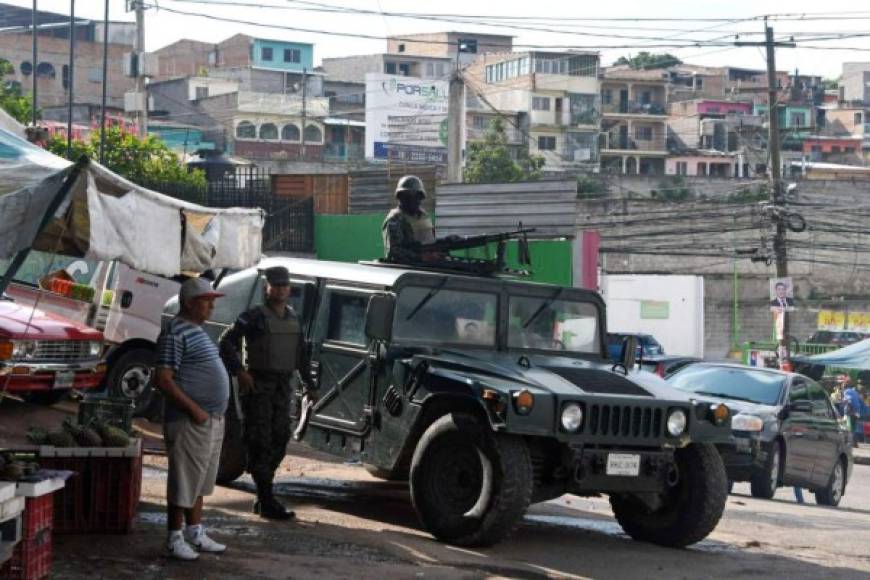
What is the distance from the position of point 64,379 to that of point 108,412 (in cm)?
511

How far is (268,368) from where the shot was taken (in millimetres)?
9562

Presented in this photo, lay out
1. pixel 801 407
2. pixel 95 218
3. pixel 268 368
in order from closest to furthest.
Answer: pixel 95 218, pixel 268 368, pixel 801 407

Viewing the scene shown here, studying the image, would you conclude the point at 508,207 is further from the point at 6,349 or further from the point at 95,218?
the point at 95,218

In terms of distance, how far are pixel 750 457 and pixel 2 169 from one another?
10.2 m

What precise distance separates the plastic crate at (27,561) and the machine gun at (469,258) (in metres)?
4.35

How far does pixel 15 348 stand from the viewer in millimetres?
14008

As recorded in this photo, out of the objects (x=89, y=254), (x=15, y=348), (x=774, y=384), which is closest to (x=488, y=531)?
(x=89, y=254)

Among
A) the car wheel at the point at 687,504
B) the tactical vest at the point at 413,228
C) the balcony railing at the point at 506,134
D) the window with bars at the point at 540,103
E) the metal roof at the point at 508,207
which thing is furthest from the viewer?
the window with bars at the point at 540,103

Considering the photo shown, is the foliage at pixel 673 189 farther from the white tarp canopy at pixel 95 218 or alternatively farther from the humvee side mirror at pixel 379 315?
the white tarp canopy at pixel 95 218

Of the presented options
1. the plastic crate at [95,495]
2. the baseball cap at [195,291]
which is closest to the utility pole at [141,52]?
the plastic crate at [95,495]

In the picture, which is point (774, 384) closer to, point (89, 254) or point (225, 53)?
point (89, 254)

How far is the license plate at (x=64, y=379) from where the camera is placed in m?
14.4

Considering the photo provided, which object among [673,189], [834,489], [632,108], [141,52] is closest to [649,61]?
[632,108]

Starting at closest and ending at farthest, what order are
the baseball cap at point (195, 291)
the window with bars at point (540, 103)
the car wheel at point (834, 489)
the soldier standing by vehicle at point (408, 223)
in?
the baseball cap at point (195, 291)
the soldier standing by vehicle at point (408, 223)
the car wheel at point (834, 489)
the window with bars at point (540, 103)
